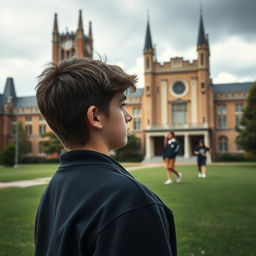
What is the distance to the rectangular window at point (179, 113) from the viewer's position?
154ft

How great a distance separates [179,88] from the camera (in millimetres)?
47531

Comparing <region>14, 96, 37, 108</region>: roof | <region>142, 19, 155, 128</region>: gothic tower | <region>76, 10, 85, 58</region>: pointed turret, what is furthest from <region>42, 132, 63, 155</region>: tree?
<region>76, 10, 85, 58</region>: pointed turret

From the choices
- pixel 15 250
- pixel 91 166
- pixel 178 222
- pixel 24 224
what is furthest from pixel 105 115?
pixel 24 224

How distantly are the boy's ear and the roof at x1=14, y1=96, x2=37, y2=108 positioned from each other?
197 ft

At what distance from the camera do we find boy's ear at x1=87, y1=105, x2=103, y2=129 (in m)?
1.21

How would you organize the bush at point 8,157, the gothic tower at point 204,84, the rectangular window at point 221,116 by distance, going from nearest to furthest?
the bush at point 8,157 → the gothic tower at point 204,84 → the rectangular window at point 221,116

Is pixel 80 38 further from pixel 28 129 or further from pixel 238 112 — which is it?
pixel 238 112

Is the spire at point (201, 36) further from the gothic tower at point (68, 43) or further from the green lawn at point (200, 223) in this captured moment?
the green lawn at point (200, 223)

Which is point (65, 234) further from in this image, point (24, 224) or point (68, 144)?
point (24, 224)

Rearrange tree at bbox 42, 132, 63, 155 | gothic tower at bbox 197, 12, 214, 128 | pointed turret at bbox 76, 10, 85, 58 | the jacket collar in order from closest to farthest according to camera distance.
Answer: the jacket collar < gothic tower at bbox 197, 12, 214, 128 < tree at bbox 42, 132, 63, 155 < pointed turret at bbox 76, 10, 85, 58

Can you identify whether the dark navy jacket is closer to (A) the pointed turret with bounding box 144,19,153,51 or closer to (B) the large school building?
(B) the large school building

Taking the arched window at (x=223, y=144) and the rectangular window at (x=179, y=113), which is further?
the arched window at (x=223, y=144)

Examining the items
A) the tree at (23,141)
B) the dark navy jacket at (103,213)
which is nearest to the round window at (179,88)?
the tree at (23,141)

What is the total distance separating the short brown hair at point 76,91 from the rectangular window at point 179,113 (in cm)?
4599
